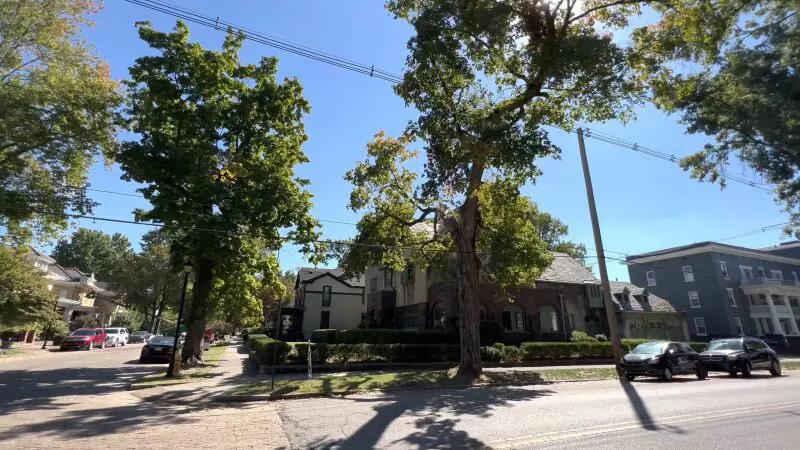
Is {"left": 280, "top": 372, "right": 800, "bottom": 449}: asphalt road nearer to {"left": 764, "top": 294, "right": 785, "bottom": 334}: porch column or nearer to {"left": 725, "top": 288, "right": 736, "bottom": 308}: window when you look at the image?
{"left": 725, "top": 288, "right": 736, "bottom": 308}: window

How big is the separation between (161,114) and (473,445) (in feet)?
63.7

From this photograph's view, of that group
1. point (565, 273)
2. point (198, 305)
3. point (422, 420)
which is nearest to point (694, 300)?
point (565, 273)

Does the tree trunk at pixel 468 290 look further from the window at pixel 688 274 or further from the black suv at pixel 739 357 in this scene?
the window at pixel 688 274

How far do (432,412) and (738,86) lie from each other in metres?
21.4

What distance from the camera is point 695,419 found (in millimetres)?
8992

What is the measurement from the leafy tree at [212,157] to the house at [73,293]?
120 feet

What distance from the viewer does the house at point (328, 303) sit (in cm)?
4316

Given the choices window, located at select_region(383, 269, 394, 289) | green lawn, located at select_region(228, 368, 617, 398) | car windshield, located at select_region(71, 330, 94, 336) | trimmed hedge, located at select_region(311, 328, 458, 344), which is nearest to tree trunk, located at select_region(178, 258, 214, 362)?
trimmed hedge, located at select_region(311, 328, 458, 344)

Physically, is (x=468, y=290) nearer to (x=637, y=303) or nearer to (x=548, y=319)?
(x=548, y=319)

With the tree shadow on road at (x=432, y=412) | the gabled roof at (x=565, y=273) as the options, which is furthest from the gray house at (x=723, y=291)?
the tree shadow on road at (x=432, y=412)

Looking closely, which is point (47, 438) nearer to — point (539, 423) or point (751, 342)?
point (539, 423)

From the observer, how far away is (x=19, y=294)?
90.7ft

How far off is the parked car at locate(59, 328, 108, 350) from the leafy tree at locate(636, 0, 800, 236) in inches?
1674

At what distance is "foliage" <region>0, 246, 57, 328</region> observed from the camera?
27.2 meters
